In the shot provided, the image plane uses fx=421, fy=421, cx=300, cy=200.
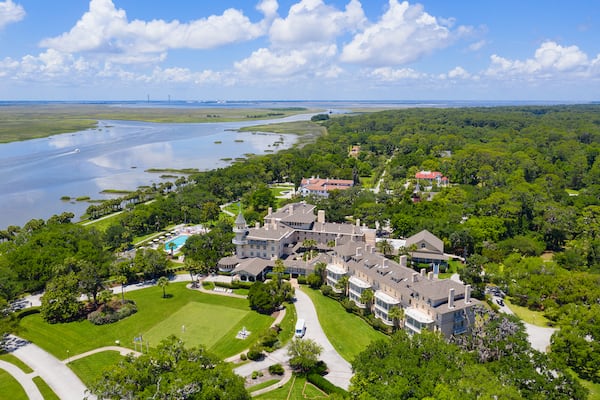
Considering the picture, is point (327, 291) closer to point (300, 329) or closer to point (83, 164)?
point (300, 329)

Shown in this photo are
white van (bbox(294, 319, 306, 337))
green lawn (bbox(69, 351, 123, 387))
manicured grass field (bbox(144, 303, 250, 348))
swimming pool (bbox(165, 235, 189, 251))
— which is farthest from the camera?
swimming pool (bbox(165, 235, 189, 251))

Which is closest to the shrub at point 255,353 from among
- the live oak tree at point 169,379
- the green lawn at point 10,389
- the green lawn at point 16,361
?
the live oak tree at point 169,379

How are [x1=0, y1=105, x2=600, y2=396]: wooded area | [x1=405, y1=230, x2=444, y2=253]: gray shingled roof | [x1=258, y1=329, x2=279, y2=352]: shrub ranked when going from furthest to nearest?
[x1=405, y1=230, x2=444, y2=253]: gray shingled roof
[x1=0, y1=105, x2=600, y2=396]: wooded area
[x1=258, y1=329, x2=279, y2=352]: shrub

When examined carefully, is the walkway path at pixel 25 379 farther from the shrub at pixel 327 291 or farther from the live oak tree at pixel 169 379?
the shrub at pixel 327 291

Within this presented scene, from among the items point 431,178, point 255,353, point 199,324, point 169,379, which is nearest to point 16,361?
point 199,324

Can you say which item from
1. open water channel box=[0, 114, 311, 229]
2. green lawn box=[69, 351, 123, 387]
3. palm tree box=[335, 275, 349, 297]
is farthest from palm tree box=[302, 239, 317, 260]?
open water channel box=[0, 114, 311, 229]

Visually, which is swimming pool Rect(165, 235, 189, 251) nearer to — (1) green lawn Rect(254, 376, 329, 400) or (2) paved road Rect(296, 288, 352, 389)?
(2) paved road Rect(296, 288, 352, 389)
